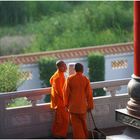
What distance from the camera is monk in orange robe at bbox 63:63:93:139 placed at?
6348mm

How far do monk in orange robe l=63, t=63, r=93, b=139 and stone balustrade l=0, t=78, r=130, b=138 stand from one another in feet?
1.64

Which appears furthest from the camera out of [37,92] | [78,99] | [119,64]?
[119,64]

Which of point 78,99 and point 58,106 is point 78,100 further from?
point 58,106

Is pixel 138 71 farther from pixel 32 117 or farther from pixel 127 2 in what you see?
pixel 127 2

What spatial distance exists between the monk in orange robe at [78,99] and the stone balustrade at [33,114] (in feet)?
1.64

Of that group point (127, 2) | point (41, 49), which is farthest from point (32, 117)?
point (127, 2)

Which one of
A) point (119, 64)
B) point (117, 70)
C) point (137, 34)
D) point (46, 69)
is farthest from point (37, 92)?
point (119, 64)

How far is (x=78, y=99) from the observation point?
6395 mm

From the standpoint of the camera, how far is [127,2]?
20891 mm

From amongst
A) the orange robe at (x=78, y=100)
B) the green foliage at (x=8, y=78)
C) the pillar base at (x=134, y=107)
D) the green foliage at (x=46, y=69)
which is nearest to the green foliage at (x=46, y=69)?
the green foliage at (x=46, y=69)

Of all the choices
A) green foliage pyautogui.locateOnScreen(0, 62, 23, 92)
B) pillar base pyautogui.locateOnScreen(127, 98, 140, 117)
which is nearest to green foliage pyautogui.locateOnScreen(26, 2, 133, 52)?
green foliage pyautogui.locateOnScreen(0, 62, 23, 92)

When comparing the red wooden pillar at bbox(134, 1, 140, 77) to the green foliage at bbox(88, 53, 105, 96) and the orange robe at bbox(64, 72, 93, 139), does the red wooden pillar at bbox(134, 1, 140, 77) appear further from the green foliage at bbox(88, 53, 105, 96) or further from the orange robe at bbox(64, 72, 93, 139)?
the green foliage at bbox(88, 53, 105, 96)

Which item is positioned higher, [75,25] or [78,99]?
[75,25]

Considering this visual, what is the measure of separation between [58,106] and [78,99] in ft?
1.28
